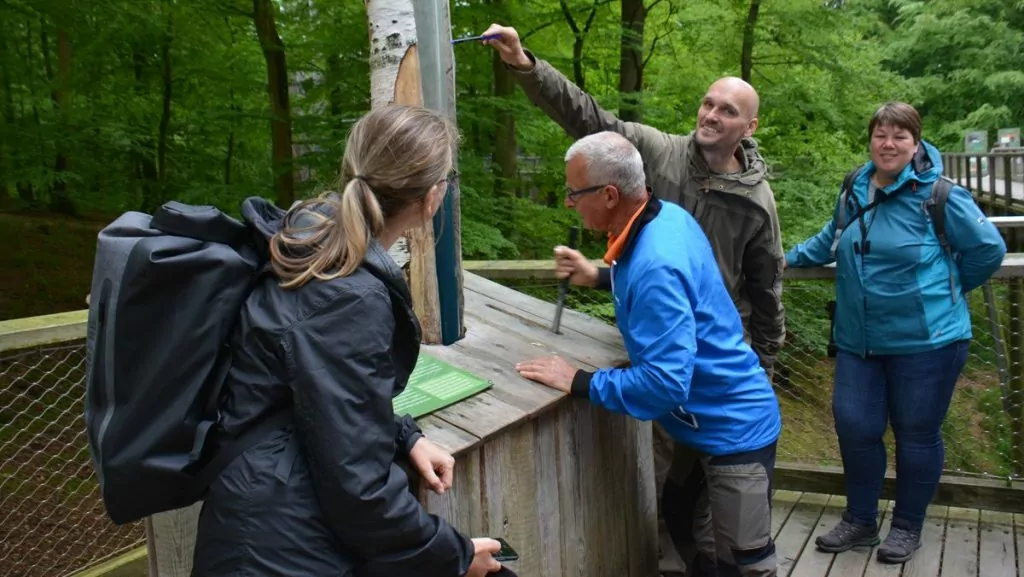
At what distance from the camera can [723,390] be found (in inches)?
96.0

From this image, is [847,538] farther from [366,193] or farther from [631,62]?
[631,62]

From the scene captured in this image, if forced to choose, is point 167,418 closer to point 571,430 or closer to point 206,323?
point 206,323

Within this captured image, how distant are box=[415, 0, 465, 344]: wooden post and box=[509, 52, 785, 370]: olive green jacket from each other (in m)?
0.42

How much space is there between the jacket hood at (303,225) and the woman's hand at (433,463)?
455mm

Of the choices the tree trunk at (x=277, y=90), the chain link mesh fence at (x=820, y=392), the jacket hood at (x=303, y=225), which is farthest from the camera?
the tree trunk at (x=277, y=90)

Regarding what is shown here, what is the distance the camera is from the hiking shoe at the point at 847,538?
3354 mm

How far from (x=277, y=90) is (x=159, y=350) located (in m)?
5.81

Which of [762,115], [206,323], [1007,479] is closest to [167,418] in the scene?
[206,323]

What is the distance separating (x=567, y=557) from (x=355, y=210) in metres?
1.52

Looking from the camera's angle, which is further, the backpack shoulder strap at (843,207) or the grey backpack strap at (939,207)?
the backpack shoulder strap at (843,207)

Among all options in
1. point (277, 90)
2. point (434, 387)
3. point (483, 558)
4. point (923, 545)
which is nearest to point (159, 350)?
point (483, 558)

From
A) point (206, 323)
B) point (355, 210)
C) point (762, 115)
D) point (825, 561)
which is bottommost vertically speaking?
point (825, 561)

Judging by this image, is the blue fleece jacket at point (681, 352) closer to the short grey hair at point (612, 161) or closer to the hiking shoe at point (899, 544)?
the short grey hair at point (612, 161)

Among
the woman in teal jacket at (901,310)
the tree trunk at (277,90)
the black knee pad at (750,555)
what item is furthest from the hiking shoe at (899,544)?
the tree trunk at (277,90)
